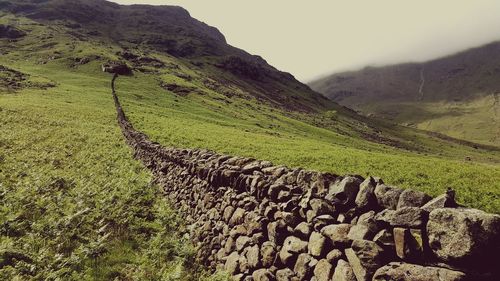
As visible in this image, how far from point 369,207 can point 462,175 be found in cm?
2814

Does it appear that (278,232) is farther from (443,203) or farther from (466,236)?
(466,236)

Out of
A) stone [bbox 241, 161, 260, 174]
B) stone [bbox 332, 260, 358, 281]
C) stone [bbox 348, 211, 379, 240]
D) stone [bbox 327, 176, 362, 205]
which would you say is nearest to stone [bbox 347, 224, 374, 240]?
stone [bbox 348, 211, 379, 240]

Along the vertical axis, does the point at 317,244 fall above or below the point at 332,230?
below

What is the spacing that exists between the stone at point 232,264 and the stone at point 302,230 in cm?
251

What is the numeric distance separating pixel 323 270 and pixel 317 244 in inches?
27.1

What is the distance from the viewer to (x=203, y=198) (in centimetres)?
1689

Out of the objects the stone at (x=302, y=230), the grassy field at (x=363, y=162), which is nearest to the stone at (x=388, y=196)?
the stone at (x=302, y=230)

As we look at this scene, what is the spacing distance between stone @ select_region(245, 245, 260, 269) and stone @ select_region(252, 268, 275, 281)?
354mm

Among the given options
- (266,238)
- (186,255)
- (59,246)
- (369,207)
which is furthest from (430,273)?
(59,246)

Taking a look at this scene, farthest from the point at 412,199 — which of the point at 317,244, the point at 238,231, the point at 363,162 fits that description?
the point at 363,162

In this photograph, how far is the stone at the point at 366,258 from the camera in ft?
23.8

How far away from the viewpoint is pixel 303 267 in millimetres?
9008

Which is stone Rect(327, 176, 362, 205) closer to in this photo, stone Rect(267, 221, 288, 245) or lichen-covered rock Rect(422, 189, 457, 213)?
stone Rect(267, 221, 288, 245)

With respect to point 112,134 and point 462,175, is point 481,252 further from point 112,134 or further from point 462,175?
point 112,134
